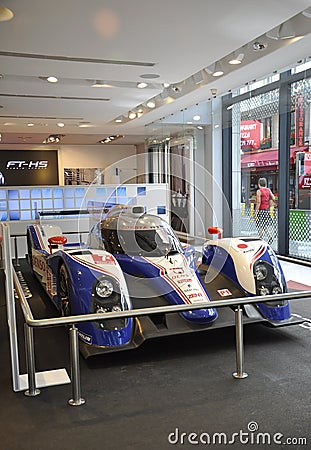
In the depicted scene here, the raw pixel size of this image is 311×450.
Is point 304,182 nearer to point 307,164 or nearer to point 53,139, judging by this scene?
point 307,164

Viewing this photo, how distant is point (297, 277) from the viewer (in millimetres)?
5848

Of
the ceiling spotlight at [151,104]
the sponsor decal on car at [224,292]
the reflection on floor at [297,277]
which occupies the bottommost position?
the reflection on floor at [297,277]

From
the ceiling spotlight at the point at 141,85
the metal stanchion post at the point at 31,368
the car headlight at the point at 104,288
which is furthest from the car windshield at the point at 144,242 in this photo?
the ceiling spotlight at the point at 141,85

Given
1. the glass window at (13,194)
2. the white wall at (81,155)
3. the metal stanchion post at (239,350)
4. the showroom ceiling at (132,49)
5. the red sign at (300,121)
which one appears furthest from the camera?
the white wall at (81,155)

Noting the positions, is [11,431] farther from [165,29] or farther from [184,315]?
[165,29]

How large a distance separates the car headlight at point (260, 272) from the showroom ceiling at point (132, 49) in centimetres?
197

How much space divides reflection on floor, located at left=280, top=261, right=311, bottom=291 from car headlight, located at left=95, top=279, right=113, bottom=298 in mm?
2728

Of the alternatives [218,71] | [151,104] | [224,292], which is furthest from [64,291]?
[151,104]

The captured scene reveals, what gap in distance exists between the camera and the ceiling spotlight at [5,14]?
129 inches

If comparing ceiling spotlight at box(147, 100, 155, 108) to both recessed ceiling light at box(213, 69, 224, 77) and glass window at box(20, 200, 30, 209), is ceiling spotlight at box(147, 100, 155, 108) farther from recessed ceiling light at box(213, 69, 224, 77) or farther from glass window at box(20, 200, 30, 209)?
glass window at box(20, 200, 30, 209)

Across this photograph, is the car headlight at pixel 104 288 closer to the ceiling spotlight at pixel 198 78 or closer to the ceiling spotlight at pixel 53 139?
the ceiling spotlight at pixel 198 78

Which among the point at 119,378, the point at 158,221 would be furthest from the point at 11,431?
the point at 158,221

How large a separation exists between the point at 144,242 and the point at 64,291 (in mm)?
759

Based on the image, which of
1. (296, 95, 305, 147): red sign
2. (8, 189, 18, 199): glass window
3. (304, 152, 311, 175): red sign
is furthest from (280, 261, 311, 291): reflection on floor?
(8, 189, 18, 199): glass window
